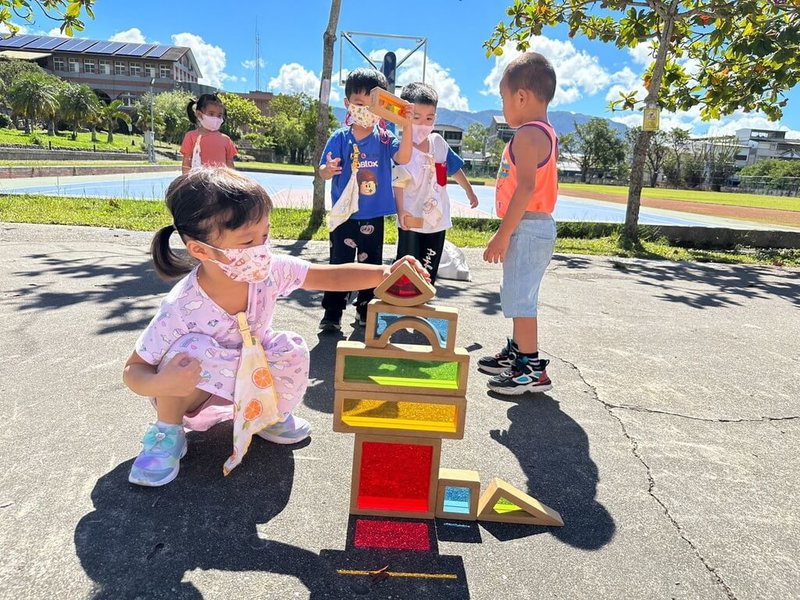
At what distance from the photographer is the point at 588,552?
5.94ft

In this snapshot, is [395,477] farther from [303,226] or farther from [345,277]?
[303,226]

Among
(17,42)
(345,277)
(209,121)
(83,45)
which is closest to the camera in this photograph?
(345,277)

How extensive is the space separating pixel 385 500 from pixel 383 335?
63cm

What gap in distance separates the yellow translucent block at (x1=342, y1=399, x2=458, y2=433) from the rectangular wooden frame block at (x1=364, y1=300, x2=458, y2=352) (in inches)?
9.5

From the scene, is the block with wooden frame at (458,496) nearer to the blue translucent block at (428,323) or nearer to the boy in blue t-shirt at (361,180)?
the blue translucent block at (428,323)

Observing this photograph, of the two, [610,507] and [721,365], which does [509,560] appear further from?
[721,365]

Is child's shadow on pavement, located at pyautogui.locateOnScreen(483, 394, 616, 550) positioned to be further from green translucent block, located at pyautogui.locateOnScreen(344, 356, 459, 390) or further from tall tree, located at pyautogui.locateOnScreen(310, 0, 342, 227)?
tall tree, located at pyautogui.locateOnScreen(310, 0, 342, 227)

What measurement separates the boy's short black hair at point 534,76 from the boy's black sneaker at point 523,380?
1.41 m

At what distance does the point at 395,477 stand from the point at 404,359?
17.5 inches

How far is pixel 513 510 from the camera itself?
196 cm

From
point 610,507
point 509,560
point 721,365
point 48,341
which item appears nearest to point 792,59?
point 721,365

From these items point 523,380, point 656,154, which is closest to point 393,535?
point 523,380

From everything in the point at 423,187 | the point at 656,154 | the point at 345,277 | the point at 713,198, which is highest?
the point at 656,154

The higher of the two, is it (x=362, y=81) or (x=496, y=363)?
(x=362, y=81)
